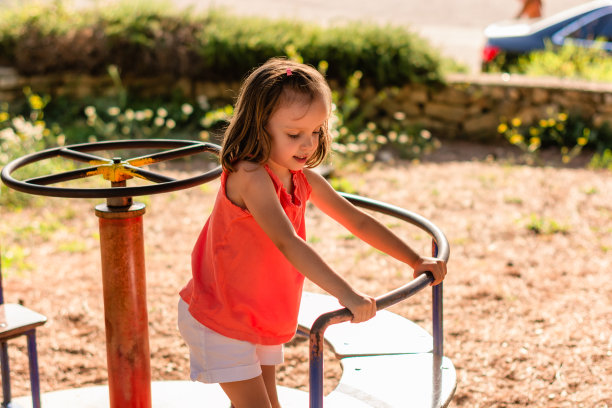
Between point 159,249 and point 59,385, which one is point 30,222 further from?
point 59,385

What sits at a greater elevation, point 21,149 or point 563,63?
point 563,63

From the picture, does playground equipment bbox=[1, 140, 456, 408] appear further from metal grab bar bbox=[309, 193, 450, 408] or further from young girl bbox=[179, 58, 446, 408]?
young girl bbox=[179, 58, 446, 408]

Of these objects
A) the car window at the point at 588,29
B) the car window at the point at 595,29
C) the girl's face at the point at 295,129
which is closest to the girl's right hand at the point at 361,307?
the girl's face at the point at 295,129

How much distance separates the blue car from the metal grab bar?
688 cm

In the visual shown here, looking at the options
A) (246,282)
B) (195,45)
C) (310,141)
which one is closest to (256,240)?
(246,282)

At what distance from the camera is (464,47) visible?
12211mm

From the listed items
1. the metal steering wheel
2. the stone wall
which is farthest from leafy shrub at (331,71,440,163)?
the metal steering wheel

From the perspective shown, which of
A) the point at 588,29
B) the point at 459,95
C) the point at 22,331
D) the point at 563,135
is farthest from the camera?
the point at 588,29

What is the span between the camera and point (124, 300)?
2.19 meters

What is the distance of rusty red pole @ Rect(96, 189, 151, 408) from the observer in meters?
2.14

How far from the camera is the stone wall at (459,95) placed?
22.9 feet

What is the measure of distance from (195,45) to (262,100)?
5886mm

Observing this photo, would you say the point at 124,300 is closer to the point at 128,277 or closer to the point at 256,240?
the point at 128,277

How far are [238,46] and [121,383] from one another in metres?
5.53
